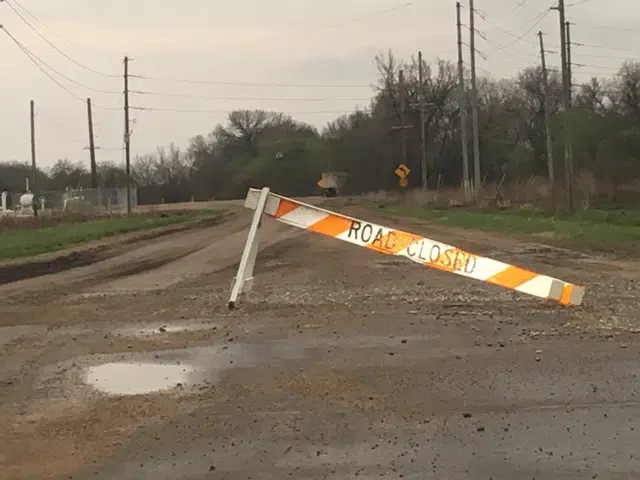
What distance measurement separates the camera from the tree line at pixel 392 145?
63219mm

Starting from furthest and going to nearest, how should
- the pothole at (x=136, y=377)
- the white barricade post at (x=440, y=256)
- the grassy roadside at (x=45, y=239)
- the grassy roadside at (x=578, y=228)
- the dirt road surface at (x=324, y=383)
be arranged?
1. the grassy roadside at (x=45, y=239)
2. the grassy roadside at (x=578, y=228)
3. the white barricade post at (x=440, y=256)
4. the pothole at (x=136, y=377)
5. the dirt road surface at (x=324, y=383)

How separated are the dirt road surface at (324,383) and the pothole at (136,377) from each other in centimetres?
4

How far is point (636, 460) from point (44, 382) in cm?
499

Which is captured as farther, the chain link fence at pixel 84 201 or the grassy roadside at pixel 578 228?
the chain link fence at pixel 84 201

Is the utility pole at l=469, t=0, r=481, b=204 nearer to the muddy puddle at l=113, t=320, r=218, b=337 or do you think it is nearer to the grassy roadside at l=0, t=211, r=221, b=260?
the grassy roadside at l=0, t=211, r=221, b=260

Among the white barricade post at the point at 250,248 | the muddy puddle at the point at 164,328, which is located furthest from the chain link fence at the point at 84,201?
the muddy puddle at the point at 164,328

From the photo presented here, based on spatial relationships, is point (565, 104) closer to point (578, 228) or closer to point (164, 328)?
point (578, 228)

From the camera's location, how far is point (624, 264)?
57.0ft

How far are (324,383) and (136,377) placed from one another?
172 cm

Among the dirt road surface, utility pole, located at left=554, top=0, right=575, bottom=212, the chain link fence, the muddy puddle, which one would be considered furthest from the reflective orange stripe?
the chain link fence

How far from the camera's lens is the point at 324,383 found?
7.45 metres

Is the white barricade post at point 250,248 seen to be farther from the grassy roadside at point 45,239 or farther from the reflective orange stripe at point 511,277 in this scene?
the grassy roadside at point 45,239

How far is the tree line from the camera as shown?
207 feet

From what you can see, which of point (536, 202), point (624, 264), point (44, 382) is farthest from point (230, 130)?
point (44, 382)
